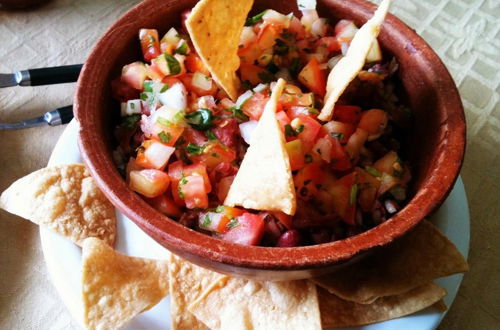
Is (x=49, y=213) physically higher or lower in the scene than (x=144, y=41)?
lower

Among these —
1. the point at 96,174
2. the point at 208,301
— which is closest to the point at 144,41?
the point at 96,174

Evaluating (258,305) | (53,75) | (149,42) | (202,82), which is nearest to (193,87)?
(202,82)

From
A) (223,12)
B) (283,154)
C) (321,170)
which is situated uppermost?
(223,12)

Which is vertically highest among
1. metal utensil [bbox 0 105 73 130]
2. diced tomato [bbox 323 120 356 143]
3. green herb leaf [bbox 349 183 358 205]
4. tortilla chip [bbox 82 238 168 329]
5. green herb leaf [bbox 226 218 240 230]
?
diced tomato [bbox 323 120 356 143]

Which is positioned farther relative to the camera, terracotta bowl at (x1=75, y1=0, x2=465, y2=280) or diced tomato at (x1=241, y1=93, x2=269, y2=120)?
diced tomato at (x1=241, y1=93, x2=269, y2=120)

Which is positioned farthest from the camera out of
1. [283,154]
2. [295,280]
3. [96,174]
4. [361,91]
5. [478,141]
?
[478,141]

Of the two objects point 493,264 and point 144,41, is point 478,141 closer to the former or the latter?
point 493,264

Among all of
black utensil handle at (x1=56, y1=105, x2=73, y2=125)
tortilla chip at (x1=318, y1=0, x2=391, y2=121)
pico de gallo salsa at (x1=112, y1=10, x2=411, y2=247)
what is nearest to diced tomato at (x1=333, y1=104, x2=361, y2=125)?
pico de gallo salsa at (x1=112, y1=10, x2=411, y2=247)

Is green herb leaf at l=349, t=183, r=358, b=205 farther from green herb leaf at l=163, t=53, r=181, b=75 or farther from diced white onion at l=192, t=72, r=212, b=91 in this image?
green herb leaf at l=163, t=53, r=181, b=75
